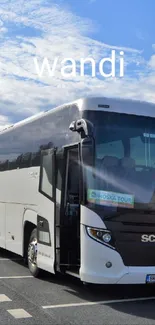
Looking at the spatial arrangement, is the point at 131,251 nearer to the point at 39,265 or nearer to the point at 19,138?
the point at 39,265

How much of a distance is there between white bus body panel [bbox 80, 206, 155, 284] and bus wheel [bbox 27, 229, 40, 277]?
238 centimetres

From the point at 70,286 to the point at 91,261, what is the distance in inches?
70.7

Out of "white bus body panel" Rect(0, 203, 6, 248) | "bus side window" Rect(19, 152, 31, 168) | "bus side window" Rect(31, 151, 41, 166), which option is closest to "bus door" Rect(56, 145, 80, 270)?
"bus side window" Rect(31, 151, 41, 166)

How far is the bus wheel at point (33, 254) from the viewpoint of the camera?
30.0 ft

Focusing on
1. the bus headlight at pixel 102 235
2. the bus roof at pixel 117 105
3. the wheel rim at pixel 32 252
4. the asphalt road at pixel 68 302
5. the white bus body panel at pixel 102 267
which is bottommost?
the asphalt road at pixel 68 302

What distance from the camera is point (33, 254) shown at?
9289 mm

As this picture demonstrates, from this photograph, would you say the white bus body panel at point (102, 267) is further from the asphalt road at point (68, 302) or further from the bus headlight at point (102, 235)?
the asphalt road at point (68, 302)

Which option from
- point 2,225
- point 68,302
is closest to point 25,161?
point 2,225

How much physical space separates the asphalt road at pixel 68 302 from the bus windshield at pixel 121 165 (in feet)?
5.19

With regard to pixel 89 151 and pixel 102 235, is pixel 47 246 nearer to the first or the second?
pixel 102 235

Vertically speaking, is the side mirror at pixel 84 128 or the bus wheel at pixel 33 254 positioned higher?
the side mirror at pixel 84 128

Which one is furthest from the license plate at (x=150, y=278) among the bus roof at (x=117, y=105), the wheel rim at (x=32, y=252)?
the wheel rim at (x=32, y=252)

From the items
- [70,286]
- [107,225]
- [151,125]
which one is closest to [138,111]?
[151,125]

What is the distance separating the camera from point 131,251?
A: 22.9 feet
